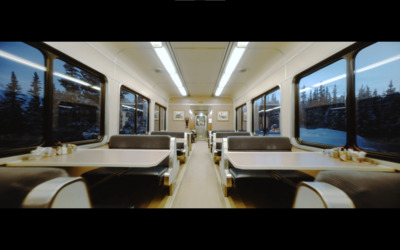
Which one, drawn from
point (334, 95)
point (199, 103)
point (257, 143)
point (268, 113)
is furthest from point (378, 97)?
point (199, 103)

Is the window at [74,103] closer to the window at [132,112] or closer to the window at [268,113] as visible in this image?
the window at [132,112]

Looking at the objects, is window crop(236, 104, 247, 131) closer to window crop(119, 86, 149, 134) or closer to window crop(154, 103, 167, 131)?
window crop(154, 103, 167, 131)

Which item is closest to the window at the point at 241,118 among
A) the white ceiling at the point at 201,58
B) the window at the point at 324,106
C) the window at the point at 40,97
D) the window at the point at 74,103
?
the white ceiling at the point at 201,58

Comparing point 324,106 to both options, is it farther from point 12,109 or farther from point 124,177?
point 12,109

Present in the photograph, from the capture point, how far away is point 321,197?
0.54 metres

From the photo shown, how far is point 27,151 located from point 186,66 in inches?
139

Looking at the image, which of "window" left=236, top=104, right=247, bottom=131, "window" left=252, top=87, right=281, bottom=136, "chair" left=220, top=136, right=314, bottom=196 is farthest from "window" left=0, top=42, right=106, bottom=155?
"window" left=236, top=104, right=247, bottom=131

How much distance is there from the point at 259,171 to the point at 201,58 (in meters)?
2.97

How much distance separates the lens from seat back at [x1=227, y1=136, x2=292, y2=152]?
Result: 2283 mm
